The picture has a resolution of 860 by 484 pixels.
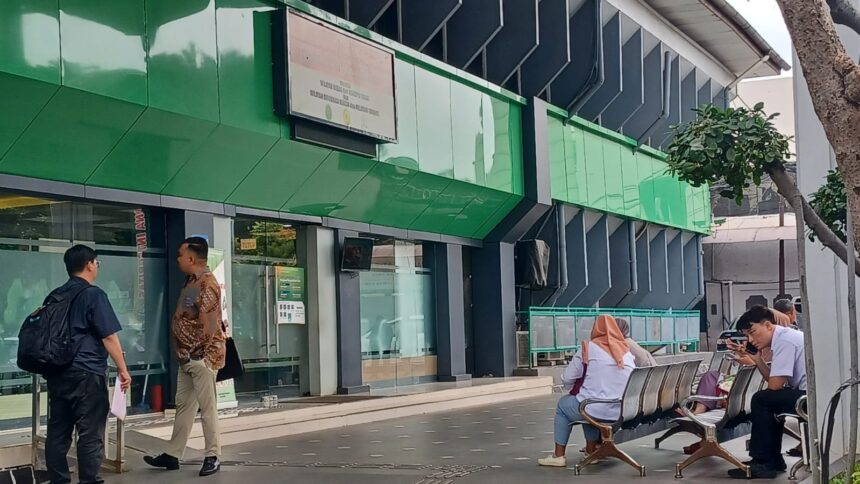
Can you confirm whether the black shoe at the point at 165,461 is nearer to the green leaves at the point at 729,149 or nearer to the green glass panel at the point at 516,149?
the green leaves at the point at 729,149

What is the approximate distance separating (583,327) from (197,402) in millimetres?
16023

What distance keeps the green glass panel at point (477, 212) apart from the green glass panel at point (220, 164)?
6.55 meters

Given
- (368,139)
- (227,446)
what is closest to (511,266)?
(368,139)

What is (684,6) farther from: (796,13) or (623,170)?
(796,13)

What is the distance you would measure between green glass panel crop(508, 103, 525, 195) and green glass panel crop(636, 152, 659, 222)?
7.76 metres

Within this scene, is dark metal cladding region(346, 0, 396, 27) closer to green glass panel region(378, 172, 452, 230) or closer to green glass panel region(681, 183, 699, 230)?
green glass panel region(378, 172, 452, 230)

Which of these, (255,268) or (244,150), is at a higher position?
(244,150)

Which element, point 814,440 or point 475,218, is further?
point 475,218

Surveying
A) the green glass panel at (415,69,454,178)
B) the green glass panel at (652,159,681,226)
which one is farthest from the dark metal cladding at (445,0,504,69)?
the green glass panel at (652,159,681,226)

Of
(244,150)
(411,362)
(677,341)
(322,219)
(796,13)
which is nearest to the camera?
(796,13)

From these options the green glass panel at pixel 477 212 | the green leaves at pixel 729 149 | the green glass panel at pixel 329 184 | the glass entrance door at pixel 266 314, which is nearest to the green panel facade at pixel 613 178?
the green glass panel at pixel 477 212

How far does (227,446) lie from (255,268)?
13.6 feet

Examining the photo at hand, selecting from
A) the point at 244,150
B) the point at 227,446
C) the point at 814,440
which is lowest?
the point at 227,446

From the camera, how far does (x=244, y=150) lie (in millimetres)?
13953
